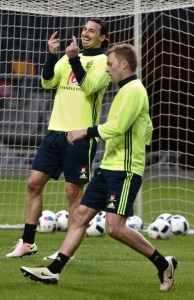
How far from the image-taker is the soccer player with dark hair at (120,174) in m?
7.01

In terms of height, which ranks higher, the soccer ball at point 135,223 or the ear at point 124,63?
the ear at point 124,63

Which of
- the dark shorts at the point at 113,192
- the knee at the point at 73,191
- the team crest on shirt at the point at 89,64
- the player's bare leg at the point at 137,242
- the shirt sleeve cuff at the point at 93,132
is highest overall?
the team crest on shirt at the point at 89,64

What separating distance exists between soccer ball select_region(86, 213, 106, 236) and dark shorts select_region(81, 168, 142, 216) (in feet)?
12.4

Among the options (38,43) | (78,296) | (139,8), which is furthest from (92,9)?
(78,296)

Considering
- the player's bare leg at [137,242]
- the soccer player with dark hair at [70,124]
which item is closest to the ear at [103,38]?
the soccer player with dark hair at [70,124]

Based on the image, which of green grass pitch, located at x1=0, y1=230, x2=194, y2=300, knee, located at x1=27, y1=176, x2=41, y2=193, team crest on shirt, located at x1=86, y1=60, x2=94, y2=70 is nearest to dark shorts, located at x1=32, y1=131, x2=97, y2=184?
knee, located at x1=27, y1=176, x2=41, y2=193

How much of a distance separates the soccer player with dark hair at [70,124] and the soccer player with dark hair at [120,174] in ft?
4.34

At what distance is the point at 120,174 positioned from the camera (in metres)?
7.07

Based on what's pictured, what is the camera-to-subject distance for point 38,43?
13.4 meters

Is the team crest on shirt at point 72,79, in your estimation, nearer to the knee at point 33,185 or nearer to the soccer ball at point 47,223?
the knee at point 33,185

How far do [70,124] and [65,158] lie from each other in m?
0.30

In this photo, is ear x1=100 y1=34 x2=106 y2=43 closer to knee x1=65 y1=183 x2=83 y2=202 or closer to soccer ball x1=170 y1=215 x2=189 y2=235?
knee x1=65 y1=183 x2=83 y2=202

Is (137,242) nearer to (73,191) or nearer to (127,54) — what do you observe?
(127,54)

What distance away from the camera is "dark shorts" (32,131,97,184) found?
8.56 meters
